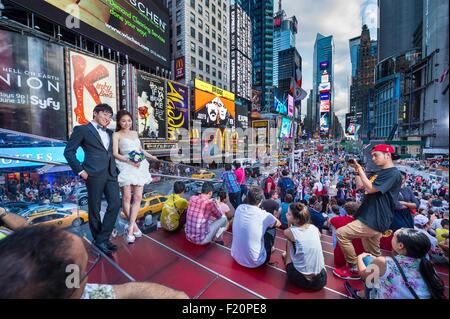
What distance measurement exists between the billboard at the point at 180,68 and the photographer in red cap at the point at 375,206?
32872 millimetres

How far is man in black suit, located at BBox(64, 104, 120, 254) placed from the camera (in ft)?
7.96

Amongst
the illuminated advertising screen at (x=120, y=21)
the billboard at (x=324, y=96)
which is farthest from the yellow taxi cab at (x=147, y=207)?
the billboard at (x=324, y=96)

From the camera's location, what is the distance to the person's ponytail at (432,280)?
1329mm

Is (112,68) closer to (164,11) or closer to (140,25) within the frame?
(140,25)

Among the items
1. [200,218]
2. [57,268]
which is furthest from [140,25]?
[57,268]

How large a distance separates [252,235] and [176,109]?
879 inches

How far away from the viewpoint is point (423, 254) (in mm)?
1548

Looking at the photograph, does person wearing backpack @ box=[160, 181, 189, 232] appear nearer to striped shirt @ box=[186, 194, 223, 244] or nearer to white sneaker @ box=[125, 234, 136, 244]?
striped shirt @ box=[186, 194, 223, 244]

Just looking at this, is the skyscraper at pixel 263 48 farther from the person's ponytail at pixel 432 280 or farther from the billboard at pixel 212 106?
the person's ponytail at pixel 432 280

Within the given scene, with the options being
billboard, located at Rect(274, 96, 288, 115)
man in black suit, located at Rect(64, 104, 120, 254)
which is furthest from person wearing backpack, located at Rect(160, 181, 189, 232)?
billboard, located at Rect(274, 96, 288, 115)

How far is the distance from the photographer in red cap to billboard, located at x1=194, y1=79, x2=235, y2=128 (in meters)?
26.8

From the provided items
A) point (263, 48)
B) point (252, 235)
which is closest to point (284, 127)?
point (252, 235)

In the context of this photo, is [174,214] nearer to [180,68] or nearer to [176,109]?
[176,109]
